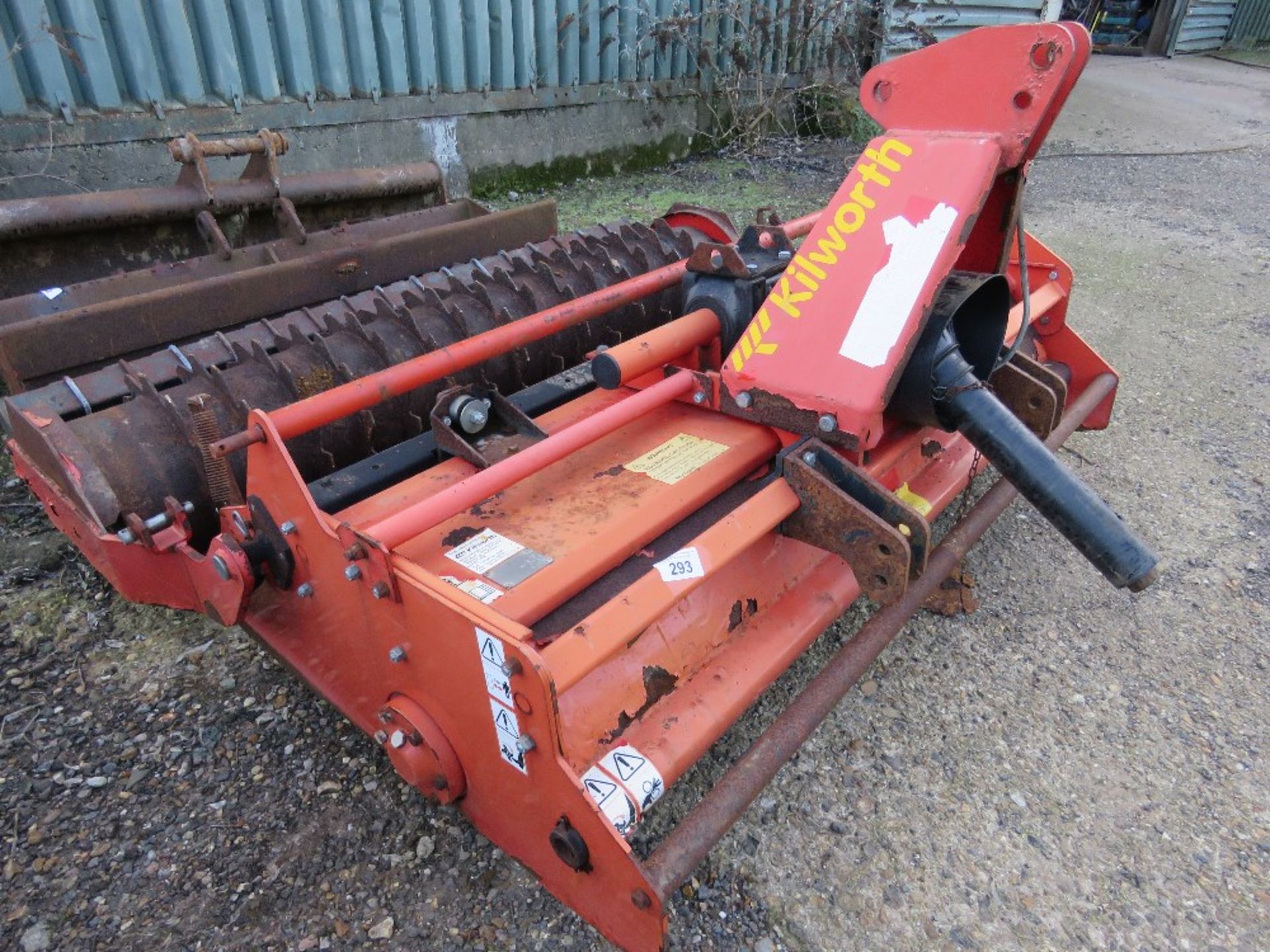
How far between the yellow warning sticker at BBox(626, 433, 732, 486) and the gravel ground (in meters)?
0.64

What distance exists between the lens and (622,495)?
70.6 inches

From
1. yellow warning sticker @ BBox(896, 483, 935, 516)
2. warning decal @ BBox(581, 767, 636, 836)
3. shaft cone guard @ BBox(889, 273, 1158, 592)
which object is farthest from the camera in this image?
yellow warning sticker @ BBox(896, 483, 935, 516)

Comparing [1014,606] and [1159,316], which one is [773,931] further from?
[1159,316]

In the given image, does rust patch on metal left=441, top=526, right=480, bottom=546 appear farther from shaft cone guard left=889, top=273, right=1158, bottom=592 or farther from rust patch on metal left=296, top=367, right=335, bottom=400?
Result: shaft cone guard left=889, top=273, right=1158, bottom=592

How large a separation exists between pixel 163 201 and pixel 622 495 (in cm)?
206

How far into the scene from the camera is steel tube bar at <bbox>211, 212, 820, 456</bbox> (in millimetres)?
1606

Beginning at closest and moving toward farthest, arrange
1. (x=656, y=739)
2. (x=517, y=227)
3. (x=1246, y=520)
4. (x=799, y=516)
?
1. (x=656, y=739)
2. (x=799, y=516)
3. (x=1246, y=520)
4. (x=517, y=227)

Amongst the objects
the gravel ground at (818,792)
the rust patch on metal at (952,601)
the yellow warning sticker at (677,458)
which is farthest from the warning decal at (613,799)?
the rust patch on metal at (952,601)

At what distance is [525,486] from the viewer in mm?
1856

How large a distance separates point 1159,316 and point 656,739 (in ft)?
13.9

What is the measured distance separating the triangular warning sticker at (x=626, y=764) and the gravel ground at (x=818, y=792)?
34 centimetres

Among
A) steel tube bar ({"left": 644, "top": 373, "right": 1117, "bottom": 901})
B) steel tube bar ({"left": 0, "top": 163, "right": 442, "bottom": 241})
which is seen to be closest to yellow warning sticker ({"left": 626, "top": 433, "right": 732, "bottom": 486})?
steel tube bar ({"left": 644, "top": 373, "right": 1117, "bottom": 901})

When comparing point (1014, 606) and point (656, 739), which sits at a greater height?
point (656, 739)

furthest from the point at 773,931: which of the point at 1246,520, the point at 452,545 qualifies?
the point at 1246,520
